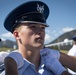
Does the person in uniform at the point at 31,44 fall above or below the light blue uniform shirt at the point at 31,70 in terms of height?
above

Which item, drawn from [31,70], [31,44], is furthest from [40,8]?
[31,70]

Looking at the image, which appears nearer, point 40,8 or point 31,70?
point 31,70

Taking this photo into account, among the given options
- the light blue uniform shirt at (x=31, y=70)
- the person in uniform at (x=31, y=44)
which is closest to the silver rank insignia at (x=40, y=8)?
the person in uniform at (x=31, y=44)

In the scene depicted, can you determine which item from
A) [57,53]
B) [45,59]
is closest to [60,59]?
[57,53]

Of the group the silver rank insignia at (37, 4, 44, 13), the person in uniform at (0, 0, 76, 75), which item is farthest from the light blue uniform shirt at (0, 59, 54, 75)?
the silver rank insignia at (37, 4, 44, 13)

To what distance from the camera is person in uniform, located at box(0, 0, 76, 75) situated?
2.07 metres

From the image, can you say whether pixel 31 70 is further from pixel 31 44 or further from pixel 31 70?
pixel 31 44

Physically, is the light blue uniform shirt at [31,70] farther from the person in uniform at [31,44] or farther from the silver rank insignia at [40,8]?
the silver rank insignia at [40,8]

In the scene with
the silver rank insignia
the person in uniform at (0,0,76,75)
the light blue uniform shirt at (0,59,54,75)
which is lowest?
the light blue uniform shirt at (0,59,54,75)

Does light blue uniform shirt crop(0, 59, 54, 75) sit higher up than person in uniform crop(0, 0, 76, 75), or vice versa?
person in uniform crop(0, 0, 76, 75)

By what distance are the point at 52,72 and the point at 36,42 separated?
0.31 metres

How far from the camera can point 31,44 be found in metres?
2.10

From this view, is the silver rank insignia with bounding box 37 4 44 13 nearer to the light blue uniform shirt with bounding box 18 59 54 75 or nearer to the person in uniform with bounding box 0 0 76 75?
the person in uniform with bounding box 0 0 76 75

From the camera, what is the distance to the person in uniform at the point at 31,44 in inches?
81.4
